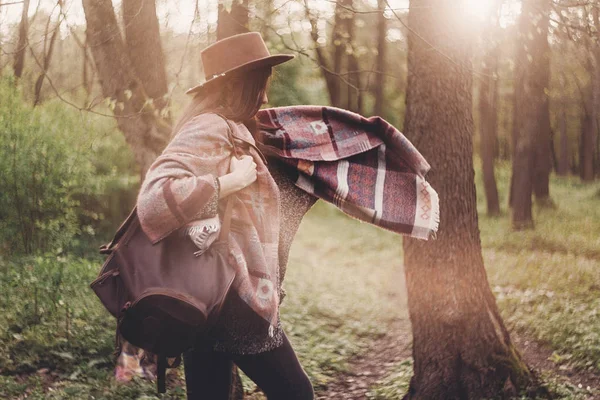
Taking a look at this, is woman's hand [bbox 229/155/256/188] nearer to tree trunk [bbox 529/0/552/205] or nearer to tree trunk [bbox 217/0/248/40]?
tree trunk [bbox 217/0/248/40]

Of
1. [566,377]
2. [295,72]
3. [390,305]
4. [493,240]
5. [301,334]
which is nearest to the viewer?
[566,377]

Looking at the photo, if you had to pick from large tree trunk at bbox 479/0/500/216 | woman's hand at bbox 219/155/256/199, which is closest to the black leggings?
woman's hand at bbox 219/155/256/199

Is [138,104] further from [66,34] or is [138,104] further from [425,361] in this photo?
[425,361]

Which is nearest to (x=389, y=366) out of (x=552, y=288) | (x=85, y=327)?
(x=552, y=288)

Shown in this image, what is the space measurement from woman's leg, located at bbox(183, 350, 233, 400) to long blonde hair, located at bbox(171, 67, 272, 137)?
0.83 metres

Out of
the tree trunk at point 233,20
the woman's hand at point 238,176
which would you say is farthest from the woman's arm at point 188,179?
the tree trunk at point 233,20

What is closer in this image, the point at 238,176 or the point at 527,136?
the point at 238,176

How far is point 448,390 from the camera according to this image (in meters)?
4.74

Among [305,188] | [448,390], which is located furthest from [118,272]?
[448,390]

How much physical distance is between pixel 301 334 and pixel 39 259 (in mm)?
2921

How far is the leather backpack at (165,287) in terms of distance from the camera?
2.10 metres

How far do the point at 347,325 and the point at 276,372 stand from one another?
5.43 meters

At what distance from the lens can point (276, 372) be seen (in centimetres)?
236

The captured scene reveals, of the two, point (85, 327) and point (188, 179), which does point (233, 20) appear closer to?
point (188, 179)
